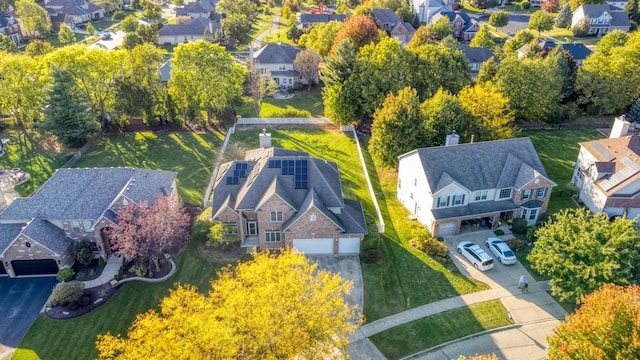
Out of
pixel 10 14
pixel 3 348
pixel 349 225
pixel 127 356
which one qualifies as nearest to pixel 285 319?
pixel 127 356

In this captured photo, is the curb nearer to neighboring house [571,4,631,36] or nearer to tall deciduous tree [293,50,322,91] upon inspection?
tall deciduous tree [293,50,322,91]

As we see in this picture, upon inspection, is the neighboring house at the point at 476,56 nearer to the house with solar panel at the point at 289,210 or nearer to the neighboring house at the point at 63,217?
the house with solar panel at the point at 289,210

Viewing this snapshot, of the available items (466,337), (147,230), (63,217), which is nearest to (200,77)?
(63,217)

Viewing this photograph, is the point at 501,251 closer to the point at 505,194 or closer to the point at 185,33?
the point at 505,194

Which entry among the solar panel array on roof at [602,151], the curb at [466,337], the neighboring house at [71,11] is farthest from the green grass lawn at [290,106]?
the neighboring house at [71,11]

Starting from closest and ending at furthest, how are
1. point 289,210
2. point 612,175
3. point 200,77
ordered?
point 289,210, point 612,175, point 200,77

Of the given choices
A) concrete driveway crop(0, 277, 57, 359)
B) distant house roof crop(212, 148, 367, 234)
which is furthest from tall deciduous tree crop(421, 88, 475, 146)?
concrete driveway crop(0, 277, 57, 359)
